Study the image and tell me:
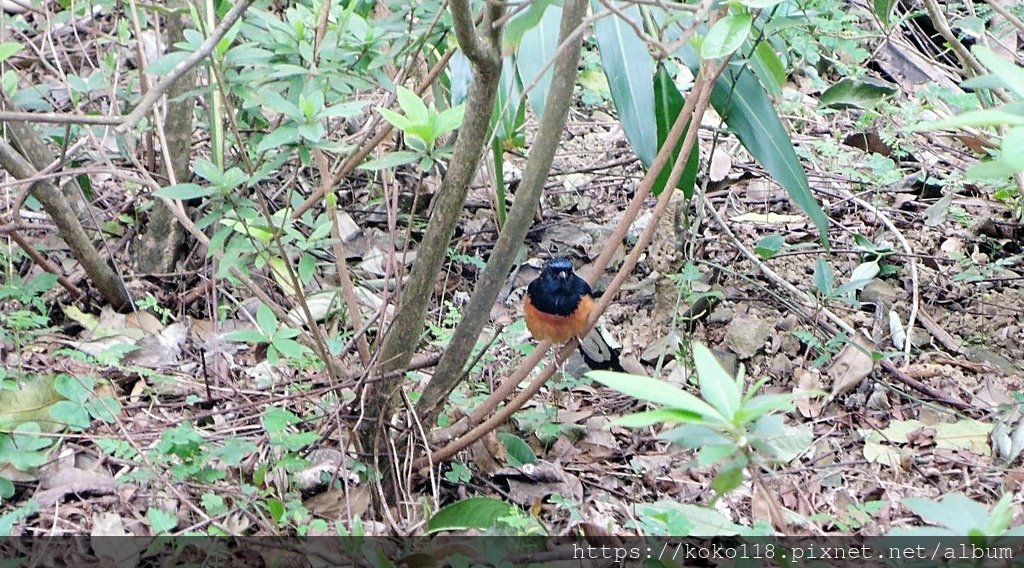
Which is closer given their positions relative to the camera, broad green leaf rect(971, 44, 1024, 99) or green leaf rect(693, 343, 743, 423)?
broad green leaf rect(971, 44, 1024, 99)

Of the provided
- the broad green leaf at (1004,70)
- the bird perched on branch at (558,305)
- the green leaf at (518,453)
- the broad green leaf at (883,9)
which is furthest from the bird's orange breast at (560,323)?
the broad green leaf at (1004,70)

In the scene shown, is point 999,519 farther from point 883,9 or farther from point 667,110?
point 883,9

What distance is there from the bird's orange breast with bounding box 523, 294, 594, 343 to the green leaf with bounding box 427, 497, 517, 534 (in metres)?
0.57

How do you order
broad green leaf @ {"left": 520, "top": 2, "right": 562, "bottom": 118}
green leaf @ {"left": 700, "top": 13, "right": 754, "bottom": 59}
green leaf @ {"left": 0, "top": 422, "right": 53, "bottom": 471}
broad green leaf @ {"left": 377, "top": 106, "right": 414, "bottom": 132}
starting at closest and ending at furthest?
1. green leaf @ {"left": 700, "top": 13, "right": 754, "bottom": 59}
2. broad green leaf @ {"left": 377, "top": 106, "right": 414, "bottom": 132}
3. green leaf @ {"left": 0, "top": 422, "right": 53, "bottom": 471}
4. broad green leaf @ {"left": 520, "top": 2, "right": 562, "bottom": 118}

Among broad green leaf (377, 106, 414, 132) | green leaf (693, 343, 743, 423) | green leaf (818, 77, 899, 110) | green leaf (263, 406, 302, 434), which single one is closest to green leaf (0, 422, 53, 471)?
green leaf (263, 406, 302, 434)

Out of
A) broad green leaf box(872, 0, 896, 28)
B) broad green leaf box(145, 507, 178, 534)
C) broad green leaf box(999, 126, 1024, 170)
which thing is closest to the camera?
broad green leaf box(999, 126, 1024, 170)

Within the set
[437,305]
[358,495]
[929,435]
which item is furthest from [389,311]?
[929,435]

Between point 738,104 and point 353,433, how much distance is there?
1.56 metres

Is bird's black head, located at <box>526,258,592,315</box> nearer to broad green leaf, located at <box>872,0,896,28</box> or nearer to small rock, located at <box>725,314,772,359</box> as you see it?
small rock, located at <box>725,314,772,359</box>

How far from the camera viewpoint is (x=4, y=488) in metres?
2.71

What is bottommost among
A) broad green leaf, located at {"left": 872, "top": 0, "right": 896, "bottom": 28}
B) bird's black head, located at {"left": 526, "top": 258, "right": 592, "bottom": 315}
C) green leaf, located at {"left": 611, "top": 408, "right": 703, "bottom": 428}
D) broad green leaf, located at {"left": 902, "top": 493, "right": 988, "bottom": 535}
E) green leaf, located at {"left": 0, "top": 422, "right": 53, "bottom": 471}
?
green leaf, located at {"left": 0, "top": 422, "right": 53, "bottom": 471}

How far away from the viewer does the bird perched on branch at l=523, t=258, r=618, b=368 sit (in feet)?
10.7

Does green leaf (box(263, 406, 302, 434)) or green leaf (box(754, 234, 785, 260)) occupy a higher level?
green leaf (box(754, 234, 785, 260))

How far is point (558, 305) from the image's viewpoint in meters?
3.37
